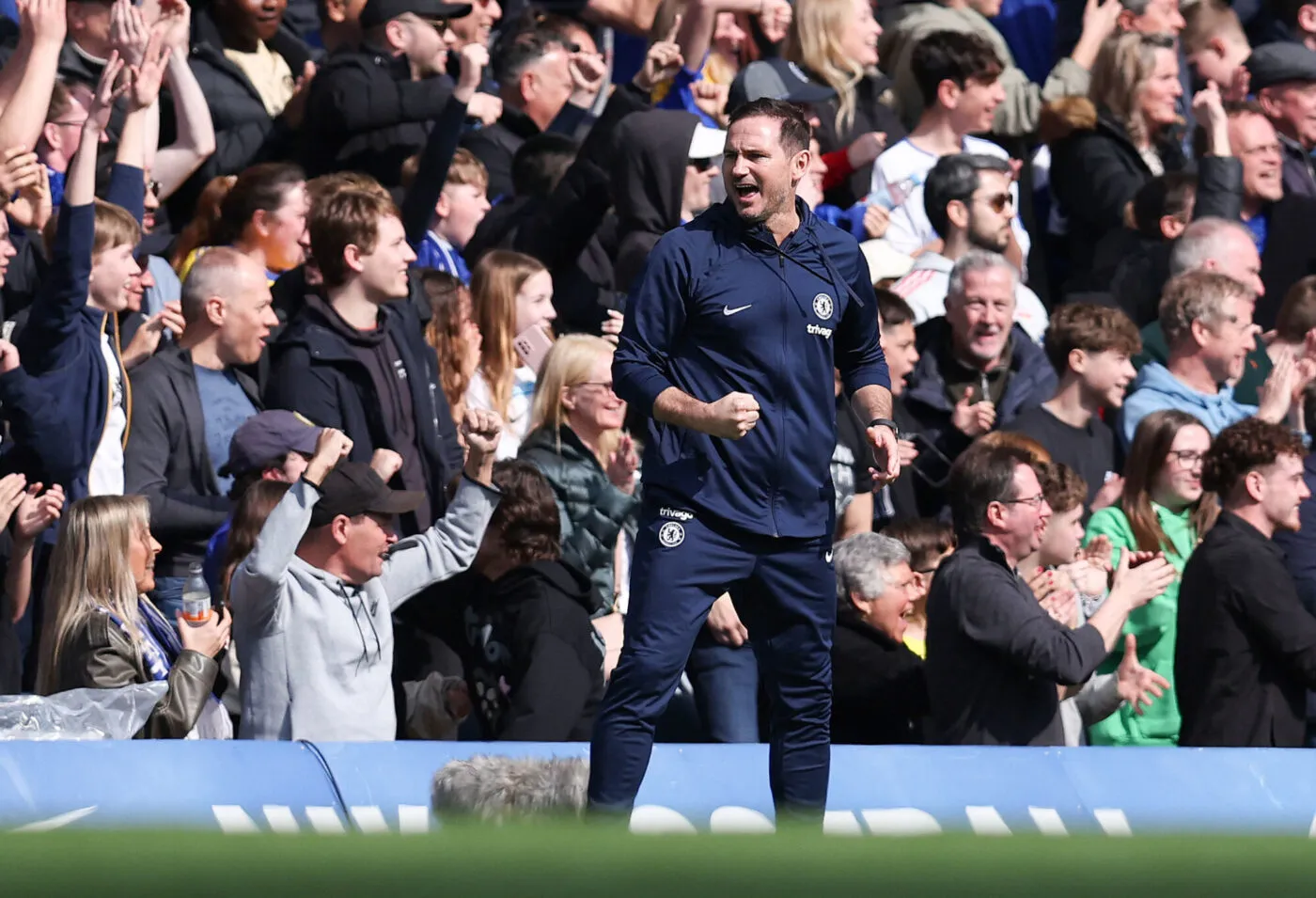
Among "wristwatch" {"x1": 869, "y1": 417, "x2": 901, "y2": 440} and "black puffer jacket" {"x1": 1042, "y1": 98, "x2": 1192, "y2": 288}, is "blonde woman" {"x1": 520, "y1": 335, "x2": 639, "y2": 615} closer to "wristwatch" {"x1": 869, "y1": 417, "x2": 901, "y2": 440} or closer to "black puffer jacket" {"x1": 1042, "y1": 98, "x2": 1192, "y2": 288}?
"wristwatch" {"x1": 869, "y1": 417, "x2": 901, "y2": 440}

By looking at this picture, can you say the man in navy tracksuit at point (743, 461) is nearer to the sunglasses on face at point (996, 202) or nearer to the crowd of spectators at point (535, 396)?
the crowd of spectators at point (535, 396)

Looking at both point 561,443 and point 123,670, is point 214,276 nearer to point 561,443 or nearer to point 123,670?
point 561,443

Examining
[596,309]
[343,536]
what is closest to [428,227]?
[596,309]

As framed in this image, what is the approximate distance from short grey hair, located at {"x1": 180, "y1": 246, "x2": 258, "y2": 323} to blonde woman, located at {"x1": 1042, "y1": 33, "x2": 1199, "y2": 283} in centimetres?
515

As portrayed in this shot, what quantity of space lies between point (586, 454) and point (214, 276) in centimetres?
150

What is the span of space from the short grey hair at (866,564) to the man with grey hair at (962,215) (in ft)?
7.49

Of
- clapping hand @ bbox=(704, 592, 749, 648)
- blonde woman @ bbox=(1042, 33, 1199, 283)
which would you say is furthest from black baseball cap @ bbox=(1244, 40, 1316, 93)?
clapping hand @ bbox=(704, 592, 749, 648)

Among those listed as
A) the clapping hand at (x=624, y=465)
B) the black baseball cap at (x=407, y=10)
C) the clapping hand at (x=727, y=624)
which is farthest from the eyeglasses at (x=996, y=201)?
the clapping hand at (x=727, y=624)

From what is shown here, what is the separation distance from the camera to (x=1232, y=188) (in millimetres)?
11289

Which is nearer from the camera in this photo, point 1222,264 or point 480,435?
point 480,435

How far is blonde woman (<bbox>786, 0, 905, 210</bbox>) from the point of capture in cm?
1159

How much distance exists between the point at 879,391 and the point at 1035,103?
22.5 feet

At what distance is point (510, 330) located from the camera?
9312mm

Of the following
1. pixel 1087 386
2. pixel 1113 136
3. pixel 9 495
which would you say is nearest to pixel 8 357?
pixel 9 495
